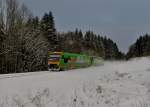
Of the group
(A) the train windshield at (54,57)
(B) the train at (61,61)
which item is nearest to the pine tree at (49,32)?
(B) the train at (61,61)

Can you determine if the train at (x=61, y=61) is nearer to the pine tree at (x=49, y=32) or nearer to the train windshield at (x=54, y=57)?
the train windshield at (x=54, y=57)

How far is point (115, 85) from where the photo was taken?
17.5 m

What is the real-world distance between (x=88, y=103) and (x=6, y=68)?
38355 millimetres

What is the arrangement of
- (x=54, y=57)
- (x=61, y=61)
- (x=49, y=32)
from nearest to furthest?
(x=61, y=61), (x=54, y=57), (x=49, y=32)

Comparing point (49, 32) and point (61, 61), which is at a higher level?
point (49, 32)

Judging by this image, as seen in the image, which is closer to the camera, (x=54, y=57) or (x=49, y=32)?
(x=54, y=57)

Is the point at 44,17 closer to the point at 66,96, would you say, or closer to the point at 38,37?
the point at 38,37

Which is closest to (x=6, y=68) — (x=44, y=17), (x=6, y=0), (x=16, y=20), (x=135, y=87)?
(x=16, y=20)

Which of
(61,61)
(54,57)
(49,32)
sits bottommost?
(61,61)

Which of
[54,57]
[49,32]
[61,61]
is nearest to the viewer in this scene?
[61,61]

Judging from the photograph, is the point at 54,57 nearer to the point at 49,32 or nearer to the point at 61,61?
the point at 61,61

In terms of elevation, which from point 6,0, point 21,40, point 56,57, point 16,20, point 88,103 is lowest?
point 88,103

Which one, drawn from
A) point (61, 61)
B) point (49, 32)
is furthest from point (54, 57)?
point (49, 32)

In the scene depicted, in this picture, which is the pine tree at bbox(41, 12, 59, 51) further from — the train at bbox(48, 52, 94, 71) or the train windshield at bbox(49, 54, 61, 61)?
the train windshield at bbox(49, 54, 61, 61)
